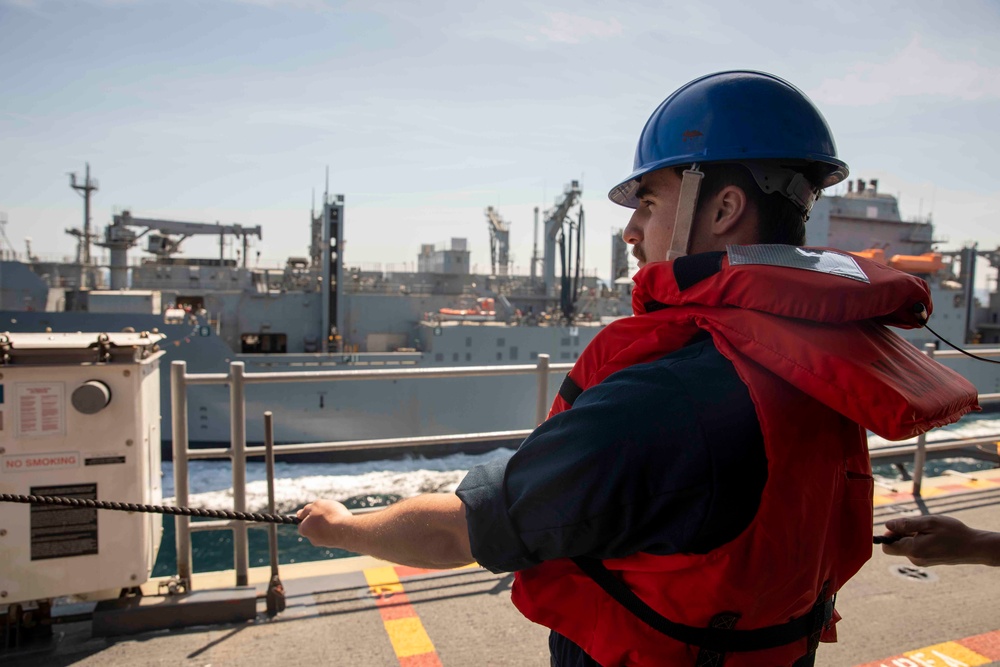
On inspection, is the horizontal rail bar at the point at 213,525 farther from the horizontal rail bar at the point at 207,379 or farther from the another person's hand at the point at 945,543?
the another person's hand at the point at 945,543

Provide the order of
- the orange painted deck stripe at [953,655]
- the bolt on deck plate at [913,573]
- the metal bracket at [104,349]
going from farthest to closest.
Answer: the bolt on deck plate at [913,573] → the metal bracket at [104,349] → the orange painted deck stripe at [953,655]

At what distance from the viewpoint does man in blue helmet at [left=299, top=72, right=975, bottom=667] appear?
31.0 inches

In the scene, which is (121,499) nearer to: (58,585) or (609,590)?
(58,585)

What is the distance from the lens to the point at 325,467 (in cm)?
1667

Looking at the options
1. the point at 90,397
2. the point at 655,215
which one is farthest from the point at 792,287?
the point at 90,397

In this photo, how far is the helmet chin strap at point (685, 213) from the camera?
39.4 inches

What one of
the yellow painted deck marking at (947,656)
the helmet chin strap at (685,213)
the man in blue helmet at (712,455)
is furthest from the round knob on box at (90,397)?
the yellow painted deck marking at (947,656)

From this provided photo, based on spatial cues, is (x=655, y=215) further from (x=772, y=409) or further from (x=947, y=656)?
(x=947, y=656)

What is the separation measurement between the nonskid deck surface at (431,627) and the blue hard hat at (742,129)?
1826 mm

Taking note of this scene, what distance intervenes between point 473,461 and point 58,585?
16.1 metres

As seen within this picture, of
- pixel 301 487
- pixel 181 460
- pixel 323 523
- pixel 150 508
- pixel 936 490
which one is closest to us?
pixel 323 523

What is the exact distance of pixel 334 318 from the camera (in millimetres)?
19500

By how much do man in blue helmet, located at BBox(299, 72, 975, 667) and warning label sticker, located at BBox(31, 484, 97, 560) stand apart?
6.29 ft

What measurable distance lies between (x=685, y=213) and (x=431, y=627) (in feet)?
6.61
